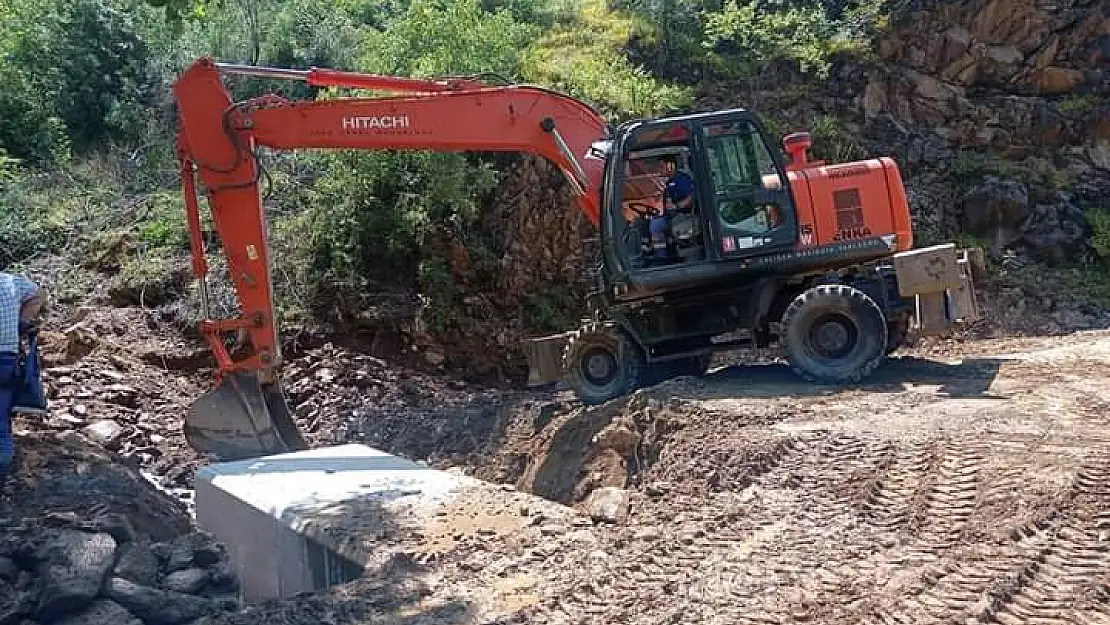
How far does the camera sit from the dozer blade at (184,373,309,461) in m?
8.67

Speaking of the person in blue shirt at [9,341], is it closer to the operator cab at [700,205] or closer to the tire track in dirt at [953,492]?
the operator cab at [700,205]

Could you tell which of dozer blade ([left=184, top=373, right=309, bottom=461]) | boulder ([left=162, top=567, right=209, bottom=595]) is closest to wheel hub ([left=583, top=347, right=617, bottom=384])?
dozer blade ([left=184, top=373, right=309, bottom=461])

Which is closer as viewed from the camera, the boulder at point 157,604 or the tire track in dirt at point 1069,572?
the tire track in dirt at point 1069,572

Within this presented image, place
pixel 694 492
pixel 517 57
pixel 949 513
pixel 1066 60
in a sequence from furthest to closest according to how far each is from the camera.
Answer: pixel 1066 60
pixel 517 57
pixel 694 492
pixel 949 513

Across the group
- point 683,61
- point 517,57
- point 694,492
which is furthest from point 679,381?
point 683,61

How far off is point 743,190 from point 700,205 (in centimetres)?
38

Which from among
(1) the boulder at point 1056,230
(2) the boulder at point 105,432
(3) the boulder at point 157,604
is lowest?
(3) the boulder at point 157,604

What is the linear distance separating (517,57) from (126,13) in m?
6.94

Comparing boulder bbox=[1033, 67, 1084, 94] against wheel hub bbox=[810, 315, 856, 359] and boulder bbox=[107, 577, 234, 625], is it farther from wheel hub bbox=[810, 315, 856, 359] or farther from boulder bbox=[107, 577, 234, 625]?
boulder bbox=[107, 577, 234, 625]

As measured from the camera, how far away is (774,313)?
9.44 meters

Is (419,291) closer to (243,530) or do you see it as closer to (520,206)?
(520,206)

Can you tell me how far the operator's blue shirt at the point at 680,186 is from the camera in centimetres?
897

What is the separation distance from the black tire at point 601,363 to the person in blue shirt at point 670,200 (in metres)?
1.01

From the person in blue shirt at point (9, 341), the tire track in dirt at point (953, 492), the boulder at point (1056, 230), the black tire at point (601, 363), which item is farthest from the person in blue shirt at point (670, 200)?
the boulder at point (1056, 230)
